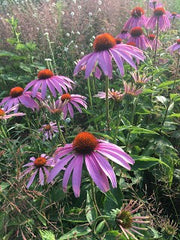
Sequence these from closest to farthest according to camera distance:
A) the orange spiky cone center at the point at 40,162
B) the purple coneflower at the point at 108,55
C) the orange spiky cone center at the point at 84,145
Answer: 1. the orange spiky cone center at the point at 84,145
2. the purple coneflower at the point at 108,55
3. the orange spiky cone center at the point at 40,162

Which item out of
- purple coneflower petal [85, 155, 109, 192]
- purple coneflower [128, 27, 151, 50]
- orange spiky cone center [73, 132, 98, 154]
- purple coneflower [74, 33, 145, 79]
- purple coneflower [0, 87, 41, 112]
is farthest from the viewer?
purple coneflower [128, 27, 151, 50]

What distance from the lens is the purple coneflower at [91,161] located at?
0.78m

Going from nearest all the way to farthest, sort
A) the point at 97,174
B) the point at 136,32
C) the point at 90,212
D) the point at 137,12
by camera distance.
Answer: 1. the point at 97,174
2. the point at 90,212
3. the point at 136,32
4. the point at 137,12

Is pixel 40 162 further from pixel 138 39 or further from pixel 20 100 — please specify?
pixel 138 39

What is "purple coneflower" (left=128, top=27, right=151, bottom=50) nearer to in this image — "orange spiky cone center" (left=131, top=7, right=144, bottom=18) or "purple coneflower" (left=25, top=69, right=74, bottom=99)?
"orange spiky cone center" (left=131, top=7, right=144, bottom=18)

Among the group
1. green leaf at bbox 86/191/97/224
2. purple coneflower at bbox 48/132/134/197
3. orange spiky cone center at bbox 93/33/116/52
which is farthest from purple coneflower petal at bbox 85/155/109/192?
orange spiky cone center at bbox 93/33/116/52

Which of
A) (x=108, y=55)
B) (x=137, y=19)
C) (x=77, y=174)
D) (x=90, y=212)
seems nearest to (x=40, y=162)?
(x=90, y=212)

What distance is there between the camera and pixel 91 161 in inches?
32.3

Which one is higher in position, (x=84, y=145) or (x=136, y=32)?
(x=136, y=32)

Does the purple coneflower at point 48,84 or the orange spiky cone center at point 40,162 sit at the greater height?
the purple coneflower at point 48,84

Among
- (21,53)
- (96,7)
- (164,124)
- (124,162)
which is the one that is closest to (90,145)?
(124,162)

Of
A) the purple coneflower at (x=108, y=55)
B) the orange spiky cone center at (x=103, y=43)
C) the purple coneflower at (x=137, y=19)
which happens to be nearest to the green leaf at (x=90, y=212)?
the purple coneflower at (x=108, y=55)

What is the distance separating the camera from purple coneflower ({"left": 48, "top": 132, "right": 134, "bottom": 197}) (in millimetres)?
779

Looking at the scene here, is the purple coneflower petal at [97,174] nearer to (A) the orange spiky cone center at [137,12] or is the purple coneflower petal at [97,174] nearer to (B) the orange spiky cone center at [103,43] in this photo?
(B) the orange spiky cone center at [103,43]
